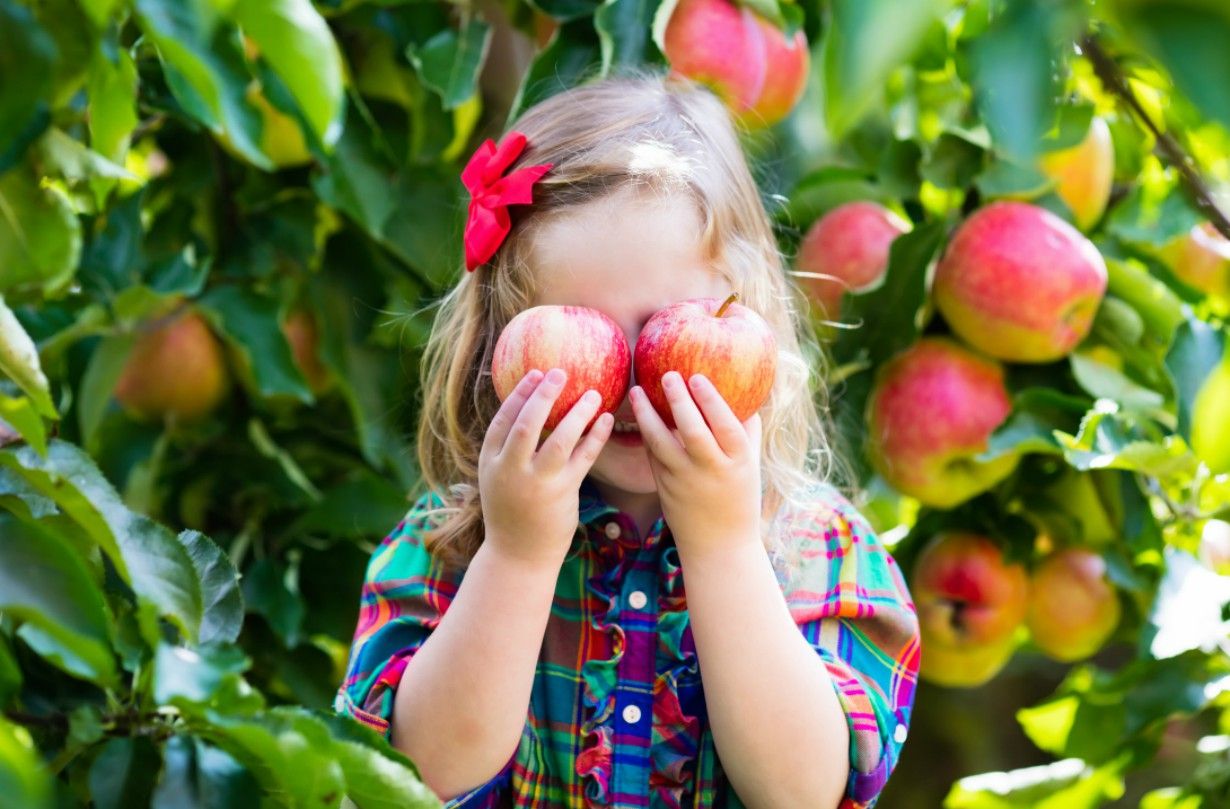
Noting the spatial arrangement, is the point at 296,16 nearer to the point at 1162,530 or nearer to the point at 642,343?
the point at 642,343

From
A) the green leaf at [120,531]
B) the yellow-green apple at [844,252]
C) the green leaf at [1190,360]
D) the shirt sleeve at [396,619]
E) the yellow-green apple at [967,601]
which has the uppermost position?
the green leaf at [120,531]

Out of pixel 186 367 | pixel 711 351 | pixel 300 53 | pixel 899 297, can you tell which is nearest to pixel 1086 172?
pixel 899 297

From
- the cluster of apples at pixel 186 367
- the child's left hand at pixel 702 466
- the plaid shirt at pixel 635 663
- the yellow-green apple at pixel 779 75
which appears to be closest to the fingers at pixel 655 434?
the child's left hand at pixel 702 466

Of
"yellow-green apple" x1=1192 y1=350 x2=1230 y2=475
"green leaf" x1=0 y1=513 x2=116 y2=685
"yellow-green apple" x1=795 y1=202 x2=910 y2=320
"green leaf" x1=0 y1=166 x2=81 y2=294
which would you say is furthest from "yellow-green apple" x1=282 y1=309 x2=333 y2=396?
"yellow-green apple" x1=1192 y1=350 x2=1230 y2=475

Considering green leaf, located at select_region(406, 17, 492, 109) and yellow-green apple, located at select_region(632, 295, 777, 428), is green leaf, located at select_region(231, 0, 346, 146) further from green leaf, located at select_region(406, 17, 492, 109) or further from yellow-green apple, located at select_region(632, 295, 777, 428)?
green leaf, located at select_region(406, 17, 492, 109)

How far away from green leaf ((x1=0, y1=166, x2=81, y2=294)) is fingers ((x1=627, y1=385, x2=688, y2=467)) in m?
0.35

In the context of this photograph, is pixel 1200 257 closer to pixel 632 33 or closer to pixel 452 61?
pixel 632 33

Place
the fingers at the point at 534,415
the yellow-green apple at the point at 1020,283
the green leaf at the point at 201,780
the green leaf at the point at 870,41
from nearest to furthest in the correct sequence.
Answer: the green leaf at the point at 870,41, the green leaf at the point at 201,780, the fingers at the point at 534,415, the yellow-green apple at the point at 1020,283

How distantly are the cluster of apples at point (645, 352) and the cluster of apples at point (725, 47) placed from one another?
14.9 inches

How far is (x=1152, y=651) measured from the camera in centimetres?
119

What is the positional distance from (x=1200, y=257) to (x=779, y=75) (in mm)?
454

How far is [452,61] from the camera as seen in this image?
1.27 m

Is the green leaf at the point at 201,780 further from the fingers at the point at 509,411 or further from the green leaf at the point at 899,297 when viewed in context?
the green leaf at the point at 899,297

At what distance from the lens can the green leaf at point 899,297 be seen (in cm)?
126
